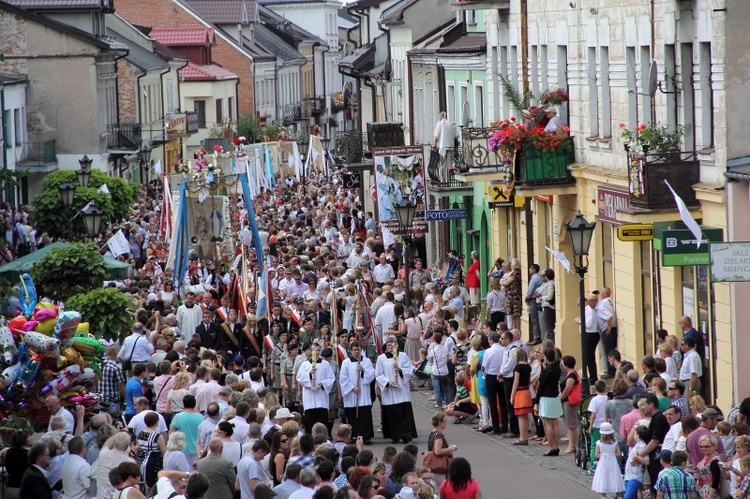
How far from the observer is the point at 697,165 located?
2162 centimetres

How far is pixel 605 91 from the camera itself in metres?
26.5

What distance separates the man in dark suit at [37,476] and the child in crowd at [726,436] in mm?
6309

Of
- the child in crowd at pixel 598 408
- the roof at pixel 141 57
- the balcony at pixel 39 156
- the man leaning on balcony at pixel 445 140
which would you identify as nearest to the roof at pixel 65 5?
the balcony at pixel 39 156

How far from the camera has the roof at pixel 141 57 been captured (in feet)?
229

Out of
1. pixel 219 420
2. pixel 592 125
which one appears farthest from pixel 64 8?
pixel 219 420

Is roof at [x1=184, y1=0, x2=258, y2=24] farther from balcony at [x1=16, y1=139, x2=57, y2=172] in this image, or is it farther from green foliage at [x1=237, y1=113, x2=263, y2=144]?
balcony at [x1=16, y1=139, x2=57, y2=172]

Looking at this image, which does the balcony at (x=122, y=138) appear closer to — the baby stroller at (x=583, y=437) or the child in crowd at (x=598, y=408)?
the baby stroller at (x=583, y=437)

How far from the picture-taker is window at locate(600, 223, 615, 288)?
26375 millimetres

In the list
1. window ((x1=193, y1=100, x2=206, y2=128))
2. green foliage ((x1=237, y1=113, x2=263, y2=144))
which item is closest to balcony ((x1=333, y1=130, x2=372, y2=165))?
green foliage ((x1=237, y1=113, x2=263, y2=144))

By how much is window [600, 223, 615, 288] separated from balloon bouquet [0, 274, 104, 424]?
11.4 m

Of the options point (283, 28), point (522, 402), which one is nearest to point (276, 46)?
point (283, 28)

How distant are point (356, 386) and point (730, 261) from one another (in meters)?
6.48

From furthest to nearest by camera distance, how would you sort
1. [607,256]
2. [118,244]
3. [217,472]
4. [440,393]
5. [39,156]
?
[39,156] < [118,244] < [607,256] < [440,393] < [217,472]

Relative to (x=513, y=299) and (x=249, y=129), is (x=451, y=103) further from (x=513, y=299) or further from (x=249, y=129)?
(x=249, y=129)
